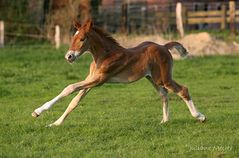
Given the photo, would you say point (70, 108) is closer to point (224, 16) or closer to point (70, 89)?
point (70, 89)

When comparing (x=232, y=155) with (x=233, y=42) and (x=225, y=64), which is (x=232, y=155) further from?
(x=233, y=42)

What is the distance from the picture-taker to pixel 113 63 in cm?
1195

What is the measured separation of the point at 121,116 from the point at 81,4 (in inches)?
1047

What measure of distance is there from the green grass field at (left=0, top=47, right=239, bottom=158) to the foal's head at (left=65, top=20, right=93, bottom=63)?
4.03ft

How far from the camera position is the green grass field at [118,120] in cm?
979

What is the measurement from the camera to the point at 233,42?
3241 centimetres

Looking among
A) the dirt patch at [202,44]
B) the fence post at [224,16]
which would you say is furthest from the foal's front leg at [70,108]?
the fence post at [224,16]

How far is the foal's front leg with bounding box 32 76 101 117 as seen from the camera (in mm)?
11288

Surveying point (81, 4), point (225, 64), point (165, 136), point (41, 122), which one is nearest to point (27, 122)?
point (41, 122)

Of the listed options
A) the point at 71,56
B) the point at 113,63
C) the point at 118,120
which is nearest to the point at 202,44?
the point at 118,120

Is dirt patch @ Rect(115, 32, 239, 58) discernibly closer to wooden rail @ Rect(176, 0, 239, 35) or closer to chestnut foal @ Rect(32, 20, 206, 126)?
wooden rail @ Rect(176, 0, 239, 35)

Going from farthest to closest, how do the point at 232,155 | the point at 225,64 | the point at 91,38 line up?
1. the point at 225,64
2. the point at 91,38
3. the point at 232,155

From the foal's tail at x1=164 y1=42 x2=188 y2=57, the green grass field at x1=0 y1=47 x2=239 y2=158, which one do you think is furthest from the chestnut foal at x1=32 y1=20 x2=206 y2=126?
the green grass field at x1=0 y1=47 x2=239 y2=158

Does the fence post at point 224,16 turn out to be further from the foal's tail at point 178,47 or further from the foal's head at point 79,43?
the foal's head at point 79,43
